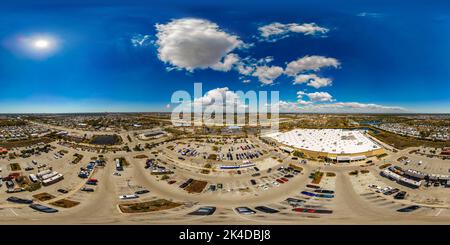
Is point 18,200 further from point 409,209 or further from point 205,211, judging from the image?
point 409,209

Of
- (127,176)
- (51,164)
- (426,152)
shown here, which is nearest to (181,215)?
(127,176)

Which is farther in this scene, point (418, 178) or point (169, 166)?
point (169, 166)

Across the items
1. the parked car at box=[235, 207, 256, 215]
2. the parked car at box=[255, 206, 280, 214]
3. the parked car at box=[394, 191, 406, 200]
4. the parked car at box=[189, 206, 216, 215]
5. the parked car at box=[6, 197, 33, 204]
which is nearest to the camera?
the parked car at box=[189, 206, 216, 215]

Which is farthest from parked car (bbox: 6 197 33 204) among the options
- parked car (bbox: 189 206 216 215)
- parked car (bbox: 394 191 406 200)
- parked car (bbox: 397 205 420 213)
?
parked car (bbox: 394 191 406 200)

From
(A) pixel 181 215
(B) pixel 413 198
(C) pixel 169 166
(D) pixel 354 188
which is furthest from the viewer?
(C) pixel 169 166

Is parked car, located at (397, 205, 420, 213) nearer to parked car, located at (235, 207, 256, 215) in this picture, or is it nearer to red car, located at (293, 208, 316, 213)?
red car, located at (293, 208, 316, 213)

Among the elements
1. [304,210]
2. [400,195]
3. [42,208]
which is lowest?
[42,208]

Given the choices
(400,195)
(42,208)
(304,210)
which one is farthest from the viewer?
(400,195)

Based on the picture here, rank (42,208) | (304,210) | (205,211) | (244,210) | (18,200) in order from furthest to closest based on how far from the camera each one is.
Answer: (18,200), (42,208), (304,210), (244,210), (205,211)

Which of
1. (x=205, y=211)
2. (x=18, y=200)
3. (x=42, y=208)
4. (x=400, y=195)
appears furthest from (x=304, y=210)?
(x=18, y=200)

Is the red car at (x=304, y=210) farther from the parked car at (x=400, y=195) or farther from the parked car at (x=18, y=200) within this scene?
the parked car at (x=18, y=200)

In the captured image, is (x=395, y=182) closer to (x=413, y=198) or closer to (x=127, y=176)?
(x=413, y=198)
